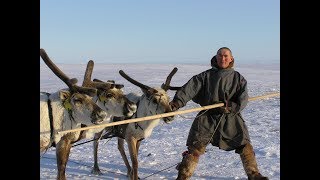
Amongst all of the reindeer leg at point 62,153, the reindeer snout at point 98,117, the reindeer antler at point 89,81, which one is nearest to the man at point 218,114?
the reindeer snout at point 98,117

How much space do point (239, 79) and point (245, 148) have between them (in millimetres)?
888

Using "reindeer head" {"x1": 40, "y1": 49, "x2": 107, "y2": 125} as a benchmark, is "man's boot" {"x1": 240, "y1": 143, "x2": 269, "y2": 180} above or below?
below

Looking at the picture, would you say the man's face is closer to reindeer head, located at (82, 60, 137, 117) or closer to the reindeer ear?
reindeer head, located at (82, 60, 137, 117)

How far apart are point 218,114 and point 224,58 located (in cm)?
72

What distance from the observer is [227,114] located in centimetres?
501

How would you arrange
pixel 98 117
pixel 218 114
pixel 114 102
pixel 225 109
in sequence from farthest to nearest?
pixel 114 102 → pixel 218 114 → pixel 225 109 → pixel 98 117

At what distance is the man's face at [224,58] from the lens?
4922mm

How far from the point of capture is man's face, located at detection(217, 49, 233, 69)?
4.92 m

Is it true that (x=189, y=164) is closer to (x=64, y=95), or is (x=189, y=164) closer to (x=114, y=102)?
(x=114, y=102)

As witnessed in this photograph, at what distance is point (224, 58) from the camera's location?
4.93m

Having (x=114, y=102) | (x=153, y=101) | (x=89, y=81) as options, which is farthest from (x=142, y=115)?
(x=89, y=81)

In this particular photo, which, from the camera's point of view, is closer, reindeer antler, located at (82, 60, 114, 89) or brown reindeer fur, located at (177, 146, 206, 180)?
brown reindeer fur, located at (177, 146, 206, 180)

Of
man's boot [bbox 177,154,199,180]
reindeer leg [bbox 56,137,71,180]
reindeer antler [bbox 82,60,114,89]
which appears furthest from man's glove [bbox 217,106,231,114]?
reindeer leg [bbox 56,137,71,180]
